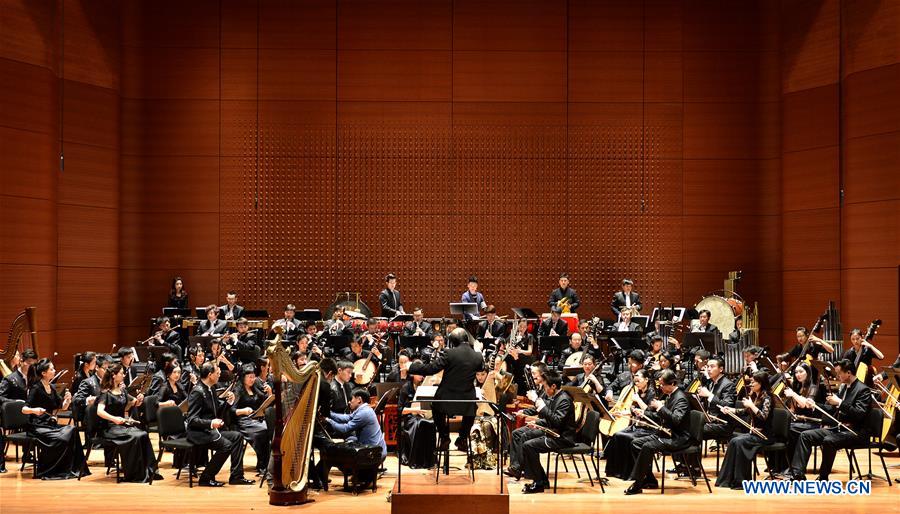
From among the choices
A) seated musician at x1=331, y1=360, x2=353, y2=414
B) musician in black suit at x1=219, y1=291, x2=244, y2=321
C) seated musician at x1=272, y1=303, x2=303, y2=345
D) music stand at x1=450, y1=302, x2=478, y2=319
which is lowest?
seated musician at x1=331, y1=360, x2=353, y2=414

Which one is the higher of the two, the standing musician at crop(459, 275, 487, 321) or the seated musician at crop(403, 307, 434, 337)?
the standing musician at crop(459, 275, 487, 321)

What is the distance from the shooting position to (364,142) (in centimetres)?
1886

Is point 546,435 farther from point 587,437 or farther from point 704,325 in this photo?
point 704,325

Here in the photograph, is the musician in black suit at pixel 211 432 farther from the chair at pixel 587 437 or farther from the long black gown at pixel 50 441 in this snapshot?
the chair at pixel 587 437

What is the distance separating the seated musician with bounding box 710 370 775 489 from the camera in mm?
10172

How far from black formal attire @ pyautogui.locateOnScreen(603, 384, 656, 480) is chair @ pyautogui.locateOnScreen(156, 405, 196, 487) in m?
4.75

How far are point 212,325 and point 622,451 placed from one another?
824cm

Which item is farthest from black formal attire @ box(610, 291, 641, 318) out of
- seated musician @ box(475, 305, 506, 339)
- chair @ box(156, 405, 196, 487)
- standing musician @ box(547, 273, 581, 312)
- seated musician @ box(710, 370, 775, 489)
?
chair @ box(156, 405, 196, 487)

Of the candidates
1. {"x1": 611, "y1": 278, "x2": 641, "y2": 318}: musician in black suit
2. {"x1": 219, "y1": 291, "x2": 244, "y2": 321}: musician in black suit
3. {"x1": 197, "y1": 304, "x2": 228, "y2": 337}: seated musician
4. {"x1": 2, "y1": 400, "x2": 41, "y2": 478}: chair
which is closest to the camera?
{"x1": 2, "y1": 400, "x2": 41, "y2": 478}: chair

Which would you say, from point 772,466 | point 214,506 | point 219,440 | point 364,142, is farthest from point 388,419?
point 364,142

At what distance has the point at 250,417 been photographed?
10789 mm

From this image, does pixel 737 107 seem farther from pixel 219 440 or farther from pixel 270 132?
pixel 219 440

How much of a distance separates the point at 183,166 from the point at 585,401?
1155 cm

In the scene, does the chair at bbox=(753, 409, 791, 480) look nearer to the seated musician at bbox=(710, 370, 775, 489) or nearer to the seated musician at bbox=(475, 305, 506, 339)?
the seated musician at bbox=(710, 370, 775, 489)
